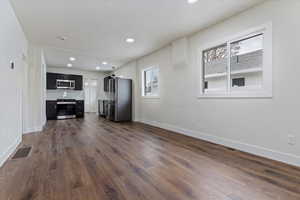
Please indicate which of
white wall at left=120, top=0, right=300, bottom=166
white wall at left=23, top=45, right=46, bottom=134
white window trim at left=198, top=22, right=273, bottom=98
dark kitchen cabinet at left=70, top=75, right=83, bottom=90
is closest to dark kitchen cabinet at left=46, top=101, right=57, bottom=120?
dark kitchen cabinet at left=70, top=75, right=83, bottom=90

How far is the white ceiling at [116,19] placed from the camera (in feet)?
8.50

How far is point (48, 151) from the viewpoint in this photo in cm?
280

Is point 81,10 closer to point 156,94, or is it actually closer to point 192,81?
point 192,81

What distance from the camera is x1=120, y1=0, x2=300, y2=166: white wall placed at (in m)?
2.24

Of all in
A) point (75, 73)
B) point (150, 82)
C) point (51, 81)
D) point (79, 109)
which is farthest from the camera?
point (75, 73)

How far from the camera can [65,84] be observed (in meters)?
7.93

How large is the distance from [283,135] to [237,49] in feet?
5.53

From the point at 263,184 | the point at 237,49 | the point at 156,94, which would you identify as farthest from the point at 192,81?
the point at 263,184

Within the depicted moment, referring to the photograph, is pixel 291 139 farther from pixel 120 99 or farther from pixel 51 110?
pixel 51 110

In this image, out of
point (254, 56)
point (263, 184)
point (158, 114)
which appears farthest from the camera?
point (158, 114)

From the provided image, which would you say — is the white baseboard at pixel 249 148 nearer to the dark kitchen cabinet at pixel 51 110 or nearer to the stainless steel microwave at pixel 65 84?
the dark kitchen cabinet at pixel 51 110

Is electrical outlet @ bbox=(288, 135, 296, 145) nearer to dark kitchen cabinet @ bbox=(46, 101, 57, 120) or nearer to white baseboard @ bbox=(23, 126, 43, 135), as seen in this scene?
white baseboard @ bbox=(23, 126, 43, 135)

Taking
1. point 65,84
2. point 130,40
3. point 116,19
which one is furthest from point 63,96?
point 116,19

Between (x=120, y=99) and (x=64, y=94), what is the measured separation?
3.98 metres
